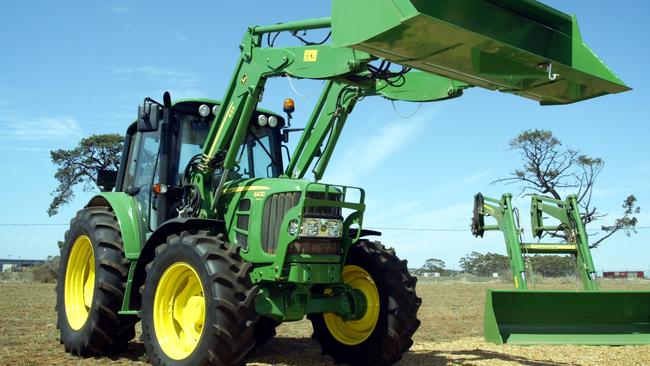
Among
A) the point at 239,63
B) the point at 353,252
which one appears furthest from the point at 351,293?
the point at 239,63

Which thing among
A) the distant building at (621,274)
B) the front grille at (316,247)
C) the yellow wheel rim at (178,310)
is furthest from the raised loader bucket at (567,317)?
the distant building at (621,274)

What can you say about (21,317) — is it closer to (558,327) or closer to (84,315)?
(84,315)

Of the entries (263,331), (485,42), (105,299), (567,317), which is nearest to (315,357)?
(263,331)

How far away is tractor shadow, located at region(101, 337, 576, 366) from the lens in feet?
25.0

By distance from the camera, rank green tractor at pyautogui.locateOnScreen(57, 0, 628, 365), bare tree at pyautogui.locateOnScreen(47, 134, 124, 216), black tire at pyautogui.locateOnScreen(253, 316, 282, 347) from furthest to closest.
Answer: bare tree at pyautogui.locateOnScreen(47, 134, 124, 216) → black tire at pyautogui.locateOnScreen(253, 316, 282, 347) → green tractor at pyautogui.locateOnScreen(57, 0, 628, 365)

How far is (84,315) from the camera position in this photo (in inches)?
333

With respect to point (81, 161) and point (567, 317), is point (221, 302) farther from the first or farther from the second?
point (81, 161)

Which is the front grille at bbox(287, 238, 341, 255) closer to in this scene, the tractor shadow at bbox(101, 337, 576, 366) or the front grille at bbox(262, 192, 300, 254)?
the front grille at bbox(262, 192, 300, 254)

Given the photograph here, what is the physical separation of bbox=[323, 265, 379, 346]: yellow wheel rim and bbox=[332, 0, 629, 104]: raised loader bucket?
2.78m

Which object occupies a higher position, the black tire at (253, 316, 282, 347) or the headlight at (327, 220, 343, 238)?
the headlight at (327, 220, 343, 238)

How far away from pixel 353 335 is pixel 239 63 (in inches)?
131

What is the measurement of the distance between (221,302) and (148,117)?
252 cm

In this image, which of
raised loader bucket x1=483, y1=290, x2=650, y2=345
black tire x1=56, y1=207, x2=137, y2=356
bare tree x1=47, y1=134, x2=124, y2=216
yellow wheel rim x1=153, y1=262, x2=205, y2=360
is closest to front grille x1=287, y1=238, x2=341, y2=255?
yellow wheel rim x1=153, y1=262, x2=205, y2=360

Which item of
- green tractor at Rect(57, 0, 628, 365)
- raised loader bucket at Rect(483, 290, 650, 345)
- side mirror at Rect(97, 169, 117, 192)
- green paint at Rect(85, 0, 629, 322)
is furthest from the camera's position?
side mirror at Rect(97, 169, 117, 192)
